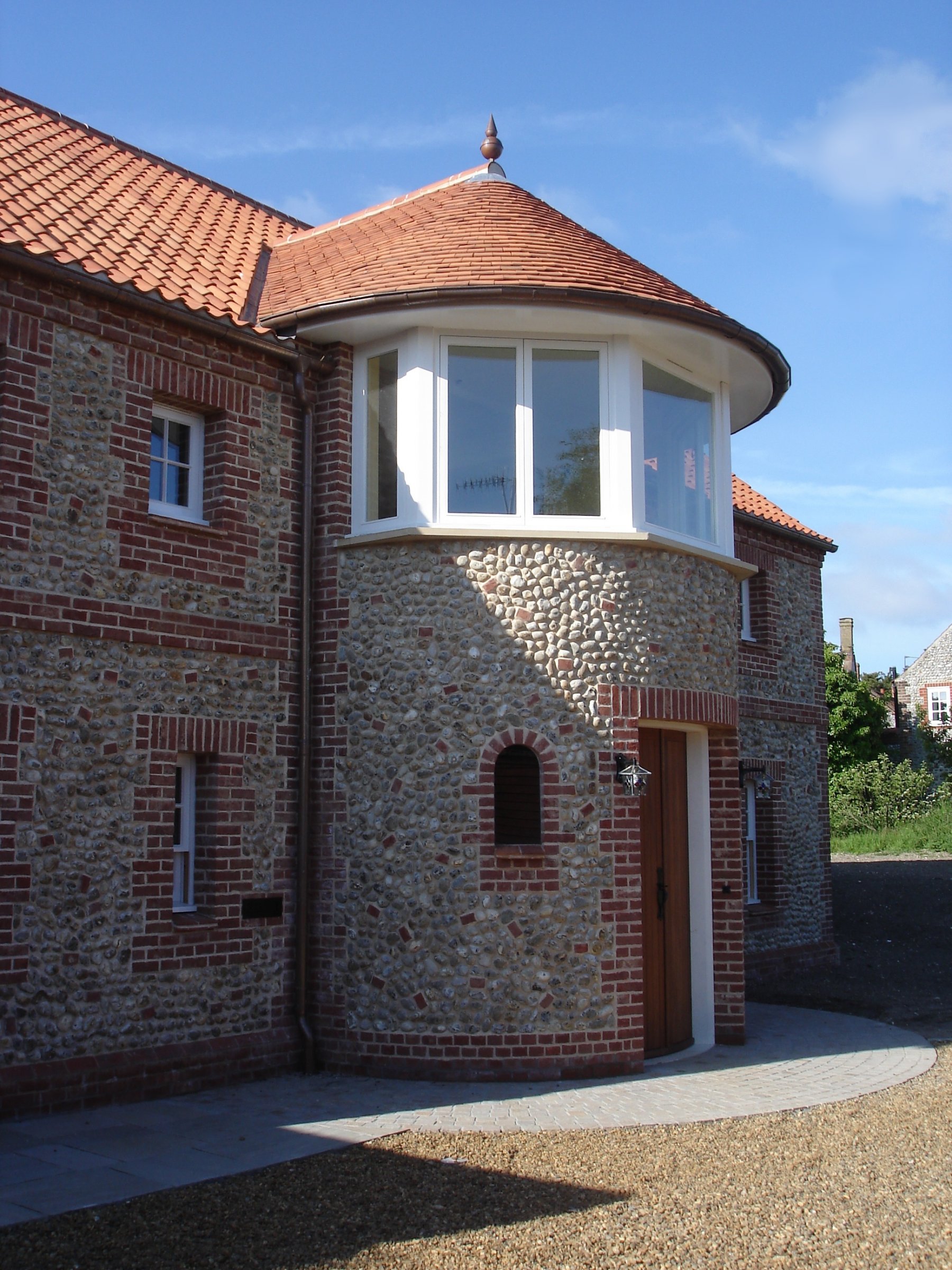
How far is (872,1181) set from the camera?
22.0 ft

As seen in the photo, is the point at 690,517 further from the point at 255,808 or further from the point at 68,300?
the point at 68,300

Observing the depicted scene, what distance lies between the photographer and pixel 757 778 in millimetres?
15953

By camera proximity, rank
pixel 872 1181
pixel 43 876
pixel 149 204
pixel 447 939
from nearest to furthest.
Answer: pixel 872 1181 → pixel 43 876 → pixel 447 939 → pixel 149 204

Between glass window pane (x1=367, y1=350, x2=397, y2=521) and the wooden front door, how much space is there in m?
3.03

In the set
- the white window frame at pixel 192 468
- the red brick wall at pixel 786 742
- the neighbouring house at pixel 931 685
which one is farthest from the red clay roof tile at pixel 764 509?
the neighbouring house at pixel 931 685

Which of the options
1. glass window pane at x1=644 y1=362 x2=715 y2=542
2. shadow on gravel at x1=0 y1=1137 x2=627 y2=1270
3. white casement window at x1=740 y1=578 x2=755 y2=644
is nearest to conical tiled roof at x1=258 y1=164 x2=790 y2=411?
glass window pane at x1=644 y1=362 x2=715 y2=542

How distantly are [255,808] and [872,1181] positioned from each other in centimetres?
526

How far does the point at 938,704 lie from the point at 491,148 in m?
40.9

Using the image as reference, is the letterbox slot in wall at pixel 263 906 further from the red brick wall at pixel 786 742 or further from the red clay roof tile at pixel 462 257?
the red brick wall at pixel 786 742

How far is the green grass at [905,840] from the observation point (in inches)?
1125

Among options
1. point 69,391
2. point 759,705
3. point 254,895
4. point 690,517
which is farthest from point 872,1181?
point 759,705

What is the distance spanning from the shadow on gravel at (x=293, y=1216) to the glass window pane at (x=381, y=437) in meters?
5.39

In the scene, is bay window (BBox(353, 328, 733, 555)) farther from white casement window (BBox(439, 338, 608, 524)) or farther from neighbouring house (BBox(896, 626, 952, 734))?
neighbouring house (BBox(896, 626, 952, 734))

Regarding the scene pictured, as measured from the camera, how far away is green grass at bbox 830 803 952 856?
28562 millimetres
